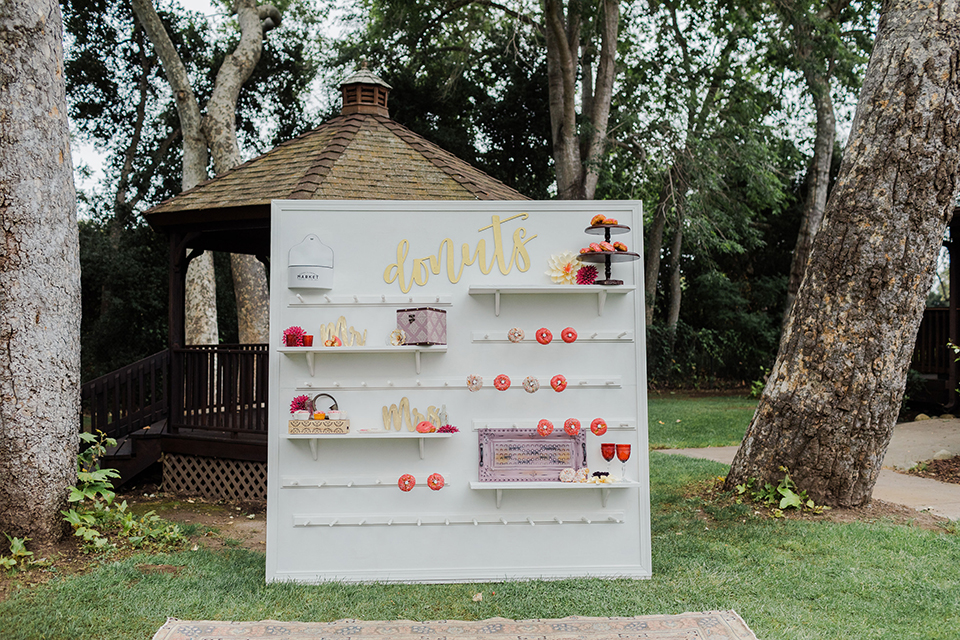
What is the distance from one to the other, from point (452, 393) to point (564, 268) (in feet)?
3.58

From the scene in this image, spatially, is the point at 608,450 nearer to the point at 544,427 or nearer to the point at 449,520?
the point at 544,427

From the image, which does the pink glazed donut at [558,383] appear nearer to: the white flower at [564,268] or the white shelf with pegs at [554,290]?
the white shelf with pegs at [554,290]

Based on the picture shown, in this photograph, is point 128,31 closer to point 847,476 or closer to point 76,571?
point 76,571

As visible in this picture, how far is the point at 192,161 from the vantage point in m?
13.2

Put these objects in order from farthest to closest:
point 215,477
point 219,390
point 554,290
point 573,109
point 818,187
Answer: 1. point 818,187
2. point 573,109
3. point 215,477
4. point 219,390
5. point 554,290

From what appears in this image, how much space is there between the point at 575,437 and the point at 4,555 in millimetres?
3853

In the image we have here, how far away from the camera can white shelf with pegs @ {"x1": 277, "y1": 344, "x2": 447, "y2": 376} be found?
4.44 m

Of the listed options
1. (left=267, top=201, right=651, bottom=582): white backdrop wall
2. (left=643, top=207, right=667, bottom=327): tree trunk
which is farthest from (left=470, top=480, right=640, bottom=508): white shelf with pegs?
(left=643, top=207, right=667, bottom=327): tree trunk

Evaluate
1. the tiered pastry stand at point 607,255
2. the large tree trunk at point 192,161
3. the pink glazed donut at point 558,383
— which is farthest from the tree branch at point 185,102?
the pink glazed donut at point 558,383

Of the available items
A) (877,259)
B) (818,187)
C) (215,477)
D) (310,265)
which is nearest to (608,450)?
(310,265)

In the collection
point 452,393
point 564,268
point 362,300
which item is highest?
point 564,268

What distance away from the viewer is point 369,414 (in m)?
4.61

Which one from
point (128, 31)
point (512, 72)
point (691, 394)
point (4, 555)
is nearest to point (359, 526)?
point (4, 555)

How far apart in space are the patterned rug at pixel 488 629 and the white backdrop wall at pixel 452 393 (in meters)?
0.71
